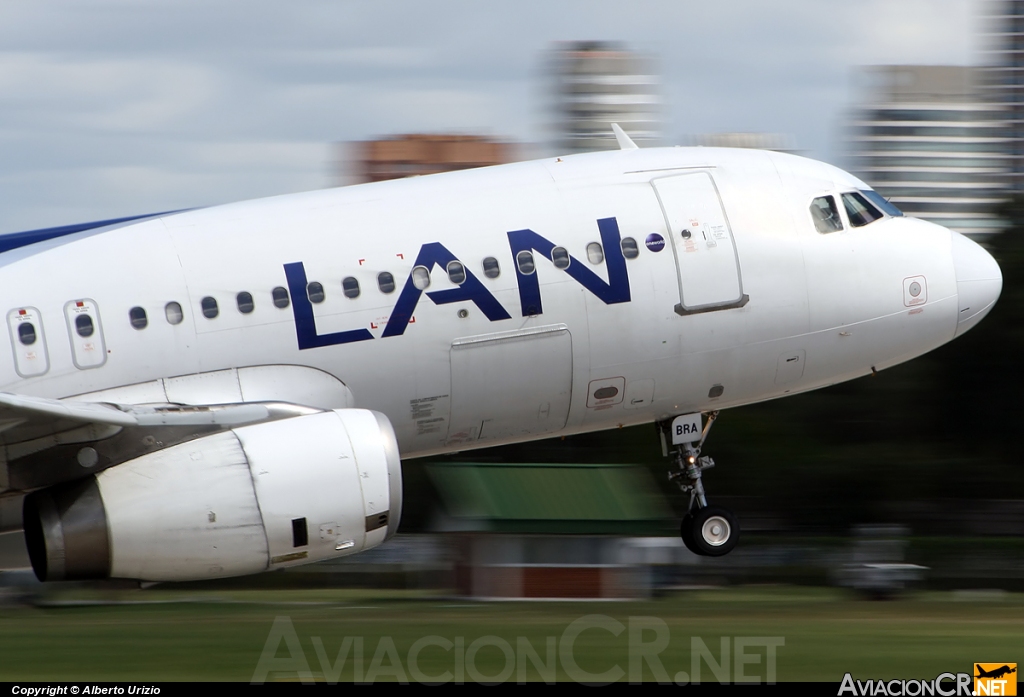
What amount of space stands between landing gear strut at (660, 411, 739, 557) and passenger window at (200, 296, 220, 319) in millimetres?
5585

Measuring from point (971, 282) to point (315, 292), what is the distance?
7.73 metres

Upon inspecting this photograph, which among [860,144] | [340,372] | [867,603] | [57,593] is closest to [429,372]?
[340,372]

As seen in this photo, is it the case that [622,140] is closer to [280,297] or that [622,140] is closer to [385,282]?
[385,282]

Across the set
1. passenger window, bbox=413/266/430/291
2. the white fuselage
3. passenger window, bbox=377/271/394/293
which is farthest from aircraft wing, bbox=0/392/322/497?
passenger window, bbox=413/266/430/291

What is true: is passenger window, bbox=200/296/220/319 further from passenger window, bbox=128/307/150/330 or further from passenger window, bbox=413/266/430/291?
passenger window, bbox=413/266/430/291

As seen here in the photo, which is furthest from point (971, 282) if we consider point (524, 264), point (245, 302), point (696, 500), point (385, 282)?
point (245, 302)

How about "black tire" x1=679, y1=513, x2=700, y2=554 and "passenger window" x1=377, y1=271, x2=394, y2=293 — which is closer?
"passenger window" x1=377, y1=271, x2=394, y2=293

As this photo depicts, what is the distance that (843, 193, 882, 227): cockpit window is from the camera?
51.6ft

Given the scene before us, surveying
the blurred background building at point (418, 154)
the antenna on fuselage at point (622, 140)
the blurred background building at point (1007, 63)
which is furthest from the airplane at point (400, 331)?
the blurred background building at point (1007, 63)

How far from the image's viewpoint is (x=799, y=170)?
52.6ft

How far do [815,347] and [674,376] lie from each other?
1.75 m

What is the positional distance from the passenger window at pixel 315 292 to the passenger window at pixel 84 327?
2.27 metres

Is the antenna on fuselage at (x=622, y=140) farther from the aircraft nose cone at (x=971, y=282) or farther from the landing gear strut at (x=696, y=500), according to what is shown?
the aircraft nose cone at (x=971, y=282)

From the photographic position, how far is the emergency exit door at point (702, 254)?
15.0 metres
